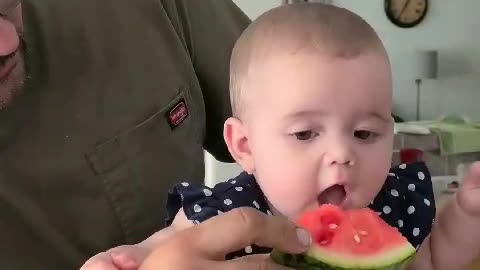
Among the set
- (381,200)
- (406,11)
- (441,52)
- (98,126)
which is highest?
(98,126)

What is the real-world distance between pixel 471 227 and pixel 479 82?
11.7 feet

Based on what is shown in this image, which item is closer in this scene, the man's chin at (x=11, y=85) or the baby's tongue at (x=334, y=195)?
the baby's tongue at (x=334, y=195)

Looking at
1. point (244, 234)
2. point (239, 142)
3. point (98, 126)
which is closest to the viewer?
point (244, 234)

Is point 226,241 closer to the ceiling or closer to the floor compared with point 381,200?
closer to the ceiling

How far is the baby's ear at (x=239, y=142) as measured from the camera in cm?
97

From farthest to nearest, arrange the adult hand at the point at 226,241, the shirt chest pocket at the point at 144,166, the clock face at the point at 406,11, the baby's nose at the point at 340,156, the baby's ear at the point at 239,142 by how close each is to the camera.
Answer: the clock face at the point at 406,11 → the shirt chest pocket at the point at 144,166 → the baby's ear at the point at 239,142 → the baby's nose at the point at 340,156 → the adult hand at the point at 226,241

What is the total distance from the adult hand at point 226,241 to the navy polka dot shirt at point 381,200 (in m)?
0.14

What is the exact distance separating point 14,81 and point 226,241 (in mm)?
436

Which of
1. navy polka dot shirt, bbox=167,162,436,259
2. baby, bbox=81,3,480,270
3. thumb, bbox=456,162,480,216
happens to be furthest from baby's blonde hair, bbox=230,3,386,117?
thumb, bbox=456,162,480,216

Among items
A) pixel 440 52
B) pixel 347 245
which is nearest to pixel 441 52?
pixel 440 52

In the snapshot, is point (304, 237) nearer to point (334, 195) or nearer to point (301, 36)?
point (334, 195)

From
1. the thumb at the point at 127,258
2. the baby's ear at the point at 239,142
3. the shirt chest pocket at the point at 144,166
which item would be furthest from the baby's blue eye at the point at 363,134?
the shirt chest pocket at the point at 144,166

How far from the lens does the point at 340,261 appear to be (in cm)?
79

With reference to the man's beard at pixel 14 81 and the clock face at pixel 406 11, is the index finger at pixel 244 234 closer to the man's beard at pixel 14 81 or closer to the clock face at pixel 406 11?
the man's beard at pixel 14 81
